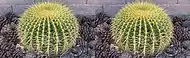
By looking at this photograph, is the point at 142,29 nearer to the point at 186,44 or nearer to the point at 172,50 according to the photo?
the point at 172,50

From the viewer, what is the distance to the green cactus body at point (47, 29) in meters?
3.50

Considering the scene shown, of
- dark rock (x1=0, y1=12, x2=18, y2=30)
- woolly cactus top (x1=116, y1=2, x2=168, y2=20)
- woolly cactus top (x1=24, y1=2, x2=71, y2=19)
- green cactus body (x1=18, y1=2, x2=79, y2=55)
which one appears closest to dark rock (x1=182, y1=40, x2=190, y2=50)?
woolly cactus top (x1=116, y1=2, x2=168, y2=20)

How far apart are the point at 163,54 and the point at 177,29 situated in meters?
0.37

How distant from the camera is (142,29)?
3539 millimetres

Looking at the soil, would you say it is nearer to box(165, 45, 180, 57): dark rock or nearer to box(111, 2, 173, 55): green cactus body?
box(165, 45, 180, 57): dark rock

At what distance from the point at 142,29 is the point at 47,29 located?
0.65 m

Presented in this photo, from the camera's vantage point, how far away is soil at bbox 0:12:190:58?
4.00m

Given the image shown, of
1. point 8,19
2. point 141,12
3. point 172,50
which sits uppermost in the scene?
point 141,12

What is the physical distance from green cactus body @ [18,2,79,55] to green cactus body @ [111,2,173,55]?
355 millimetres

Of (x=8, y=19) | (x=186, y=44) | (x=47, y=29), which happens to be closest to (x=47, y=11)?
(x=47, y=29)

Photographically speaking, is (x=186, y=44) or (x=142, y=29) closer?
(x=142, y=29)

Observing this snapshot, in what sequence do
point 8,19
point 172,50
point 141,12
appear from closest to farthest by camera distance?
point 141,12 < point 172,50 < point 8,19

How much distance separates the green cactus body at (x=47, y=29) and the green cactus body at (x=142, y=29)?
0.36 meters

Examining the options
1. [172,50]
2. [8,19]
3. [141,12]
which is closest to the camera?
[141,12]
